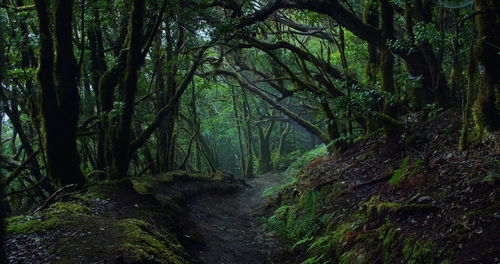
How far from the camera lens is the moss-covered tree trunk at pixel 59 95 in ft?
23.4

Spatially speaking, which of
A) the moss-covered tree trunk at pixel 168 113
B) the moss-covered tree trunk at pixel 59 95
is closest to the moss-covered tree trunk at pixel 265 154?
the moss-covered tree trunk at pixel 168 113

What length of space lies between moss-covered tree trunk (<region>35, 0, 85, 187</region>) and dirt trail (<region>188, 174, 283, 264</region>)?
3124mm

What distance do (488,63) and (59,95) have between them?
7.71 m

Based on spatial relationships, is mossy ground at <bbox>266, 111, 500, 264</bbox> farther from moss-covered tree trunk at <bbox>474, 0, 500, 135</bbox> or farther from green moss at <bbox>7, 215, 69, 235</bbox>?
green moss at <bbox>7, 215, 69, 235</bbox>

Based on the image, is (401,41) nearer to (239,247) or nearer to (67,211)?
(239,247)

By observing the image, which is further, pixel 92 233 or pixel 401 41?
pixel 401 41

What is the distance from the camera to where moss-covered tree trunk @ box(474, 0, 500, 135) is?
18.5 feet

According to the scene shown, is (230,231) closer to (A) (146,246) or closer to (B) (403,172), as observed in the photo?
(A) (146,246)

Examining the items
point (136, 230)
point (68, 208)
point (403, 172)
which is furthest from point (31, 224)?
point (403, 172)

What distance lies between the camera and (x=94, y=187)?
757 centimetres

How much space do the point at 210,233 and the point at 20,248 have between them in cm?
480

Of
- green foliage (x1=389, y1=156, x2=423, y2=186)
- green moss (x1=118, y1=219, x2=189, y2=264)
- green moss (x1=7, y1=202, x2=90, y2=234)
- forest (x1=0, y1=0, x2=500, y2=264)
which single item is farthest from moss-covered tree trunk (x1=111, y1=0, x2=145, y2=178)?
green foliage (x1=389, y1=156, x2=423, y2=186)

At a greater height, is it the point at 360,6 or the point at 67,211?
the point at 360,6

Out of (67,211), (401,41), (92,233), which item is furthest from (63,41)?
(401,41)
